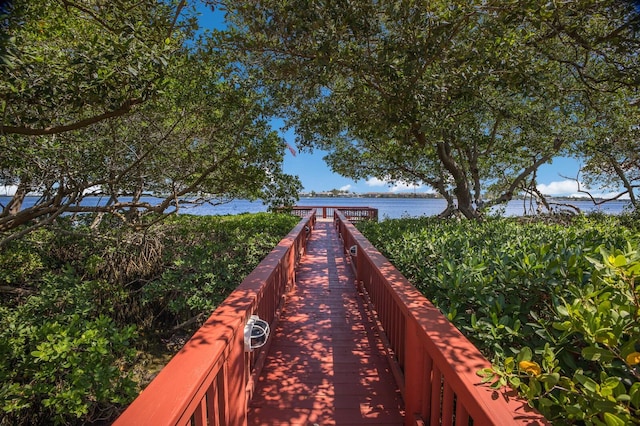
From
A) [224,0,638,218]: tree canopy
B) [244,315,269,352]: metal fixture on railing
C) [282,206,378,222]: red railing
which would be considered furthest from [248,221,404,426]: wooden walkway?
[282,206,378,222]: red railing

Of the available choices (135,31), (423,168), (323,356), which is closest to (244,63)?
(135,31)

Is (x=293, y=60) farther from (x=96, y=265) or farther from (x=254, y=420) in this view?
(x=96, y=265)

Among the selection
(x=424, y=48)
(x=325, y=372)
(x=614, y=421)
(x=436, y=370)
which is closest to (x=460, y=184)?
(x=424, y=48)

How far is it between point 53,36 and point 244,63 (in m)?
3.10

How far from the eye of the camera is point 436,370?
71.6 inches

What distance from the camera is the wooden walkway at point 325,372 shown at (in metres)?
2.40

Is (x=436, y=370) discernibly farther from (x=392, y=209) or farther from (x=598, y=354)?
(x=392, y=209)

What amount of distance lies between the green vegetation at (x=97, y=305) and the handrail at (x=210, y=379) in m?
2.30

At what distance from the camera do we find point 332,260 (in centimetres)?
789

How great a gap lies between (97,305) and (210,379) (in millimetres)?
5334

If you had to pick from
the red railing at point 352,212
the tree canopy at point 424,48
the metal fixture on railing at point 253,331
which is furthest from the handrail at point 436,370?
the red railing at point 352,212

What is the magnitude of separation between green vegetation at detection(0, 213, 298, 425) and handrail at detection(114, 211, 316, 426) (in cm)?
230

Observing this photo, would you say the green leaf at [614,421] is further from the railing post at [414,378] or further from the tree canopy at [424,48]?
the tree canopy at [424,48]

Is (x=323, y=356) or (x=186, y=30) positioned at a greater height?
(x=186, y=30)
